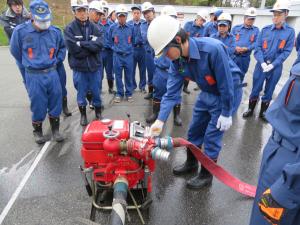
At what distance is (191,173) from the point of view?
3627mm

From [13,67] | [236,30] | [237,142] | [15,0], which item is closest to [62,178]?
[237,142]

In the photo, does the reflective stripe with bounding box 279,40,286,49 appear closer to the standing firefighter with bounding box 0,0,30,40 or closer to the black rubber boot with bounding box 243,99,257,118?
the black rubber boot with bounding box 243,99,257,118

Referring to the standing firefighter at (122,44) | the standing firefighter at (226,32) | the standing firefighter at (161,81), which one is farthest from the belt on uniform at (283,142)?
the standing firefighter at (122,44)

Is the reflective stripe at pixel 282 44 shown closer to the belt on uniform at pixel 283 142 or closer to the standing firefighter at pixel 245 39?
the standing firefighter at pixel 245 39

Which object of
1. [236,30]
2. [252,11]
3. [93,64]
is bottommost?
[93,64]

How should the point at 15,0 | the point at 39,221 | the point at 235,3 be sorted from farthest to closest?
1. the point at 235,3
2. the point at 15,0
3. the point at 39,221

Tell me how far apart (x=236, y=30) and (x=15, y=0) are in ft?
15.5

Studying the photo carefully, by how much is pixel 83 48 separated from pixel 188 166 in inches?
102

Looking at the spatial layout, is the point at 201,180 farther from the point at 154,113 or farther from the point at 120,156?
the point at 154,113

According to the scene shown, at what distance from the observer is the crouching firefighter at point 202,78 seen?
2.40 m

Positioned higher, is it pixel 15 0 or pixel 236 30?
pixel 15 0

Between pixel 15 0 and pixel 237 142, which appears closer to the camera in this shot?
pixel 237 142

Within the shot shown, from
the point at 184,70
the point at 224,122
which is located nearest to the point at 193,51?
the point at 184,70

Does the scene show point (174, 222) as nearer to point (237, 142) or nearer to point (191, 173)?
point (191, 173)
